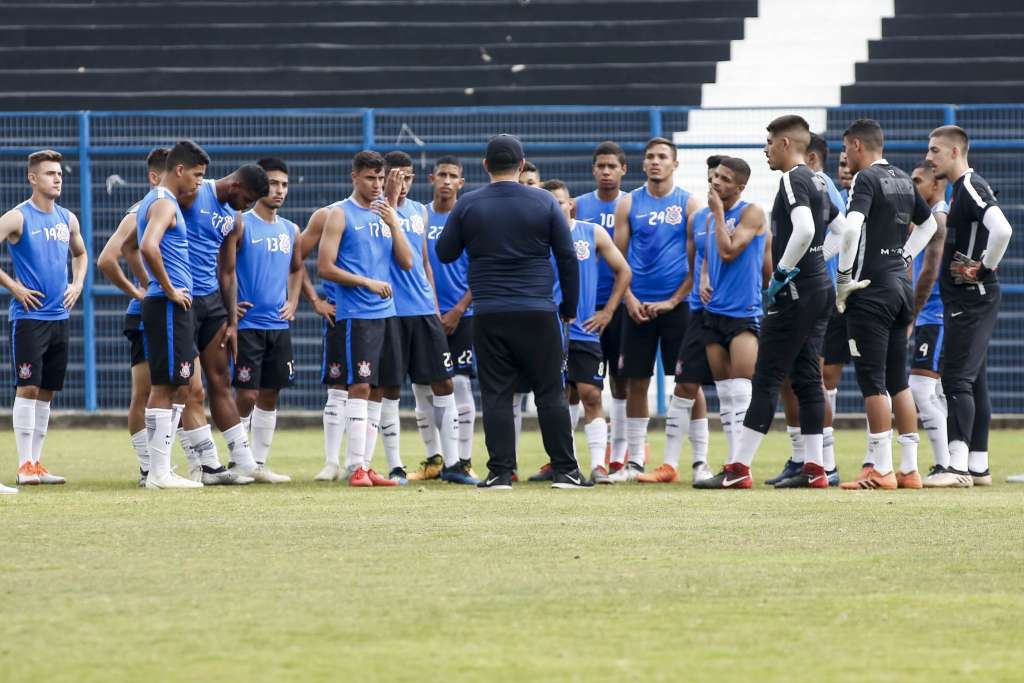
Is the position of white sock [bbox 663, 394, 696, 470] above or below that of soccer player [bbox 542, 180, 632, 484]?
below

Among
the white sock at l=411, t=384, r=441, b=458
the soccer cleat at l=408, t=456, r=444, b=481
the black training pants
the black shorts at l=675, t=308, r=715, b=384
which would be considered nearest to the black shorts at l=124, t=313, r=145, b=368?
the white sock at l=411, t=384, r=441, b=458

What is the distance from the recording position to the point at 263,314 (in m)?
11.3

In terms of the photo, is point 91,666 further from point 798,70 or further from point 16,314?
point 798,70

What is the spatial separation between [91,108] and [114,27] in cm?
172

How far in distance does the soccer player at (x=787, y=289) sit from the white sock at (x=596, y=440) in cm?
120

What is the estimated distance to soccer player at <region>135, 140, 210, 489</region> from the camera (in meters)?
9.70

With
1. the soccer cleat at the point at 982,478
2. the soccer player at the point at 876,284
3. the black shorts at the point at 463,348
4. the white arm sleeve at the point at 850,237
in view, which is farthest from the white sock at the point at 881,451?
the black shorts at the point at 463,348

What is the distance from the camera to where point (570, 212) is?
11.4m

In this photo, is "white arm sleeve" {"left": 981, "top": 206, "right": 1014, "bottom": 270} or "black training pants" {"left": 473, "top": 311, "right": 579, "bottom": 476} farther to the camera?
"white arm sleeve" {"left": 981, "top": 206, "right": 1014, "bottom": 270}

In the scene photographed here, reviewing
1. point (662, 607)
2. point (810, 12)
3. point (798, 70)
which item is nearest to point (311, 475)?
point (662, 607)

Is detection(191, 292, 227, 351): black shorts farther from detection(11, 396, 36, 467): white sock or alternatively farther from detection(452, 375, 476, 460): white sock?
detection(452, 375, 476, 460): white sock

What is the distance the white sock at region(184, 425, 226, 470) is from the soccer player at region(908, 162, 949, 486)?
14.1ft

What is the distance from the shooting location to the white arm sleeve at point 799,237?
929cm

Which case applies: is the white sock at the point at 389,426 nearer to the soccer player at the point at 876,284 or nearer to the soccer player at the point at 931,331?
the soccer player at the point at 876,284
